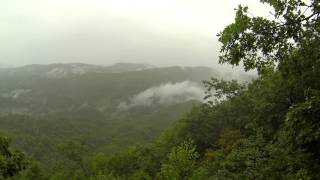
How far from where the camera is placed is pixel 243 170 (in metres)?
27.1

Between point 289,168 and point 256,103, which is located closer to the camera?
point 289,168

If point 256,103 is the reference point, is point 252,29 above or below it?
above

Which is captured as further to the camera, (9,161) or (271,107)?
(271,107)

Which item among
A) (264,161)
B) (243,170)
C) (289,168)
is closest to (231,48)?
(289,168)

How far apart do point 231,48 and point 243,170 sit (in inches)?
735

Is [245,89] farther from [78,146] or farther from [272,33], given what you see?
[272,33]

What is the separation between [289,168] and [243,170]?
15.2ft

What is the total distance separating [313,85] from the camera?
2967 cm

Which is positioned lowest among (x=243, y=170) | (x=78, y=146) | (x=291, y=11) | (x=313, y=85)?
(x=78, y=146)

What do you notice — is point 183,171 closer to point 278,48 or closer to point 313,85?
point 313,85

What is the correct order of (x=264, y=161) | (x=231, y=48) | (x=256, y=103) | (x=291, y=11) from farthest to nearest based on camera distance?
(x=256, y=103) → (x=264, y=161) → (x=231, y=48) → (x=291, y=11)

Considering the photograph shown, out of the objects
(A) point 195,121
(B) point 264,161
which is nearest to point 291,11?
(B) point 264,161

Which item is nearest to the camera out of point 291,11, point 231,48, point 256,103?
point 291,11

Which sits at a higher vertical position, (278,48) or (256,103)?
(278,48)
